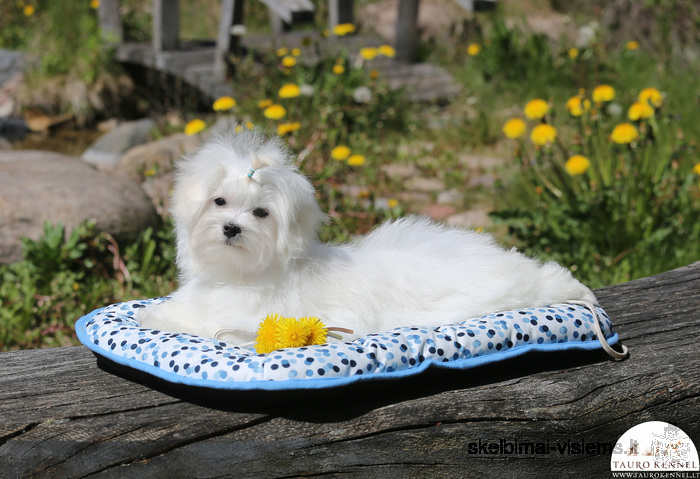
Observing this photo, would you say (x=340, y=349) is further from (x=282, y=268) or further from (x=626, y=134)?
(x=626, y=134)

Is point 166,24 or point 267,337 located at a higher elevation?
point 166,24

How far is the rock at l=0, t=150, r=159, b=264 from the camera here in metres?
3.92

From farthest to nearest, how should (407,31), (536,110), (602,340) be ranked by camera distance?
(407,31)
(536,110)
(602,340)

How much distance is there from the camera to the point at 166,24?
782cm

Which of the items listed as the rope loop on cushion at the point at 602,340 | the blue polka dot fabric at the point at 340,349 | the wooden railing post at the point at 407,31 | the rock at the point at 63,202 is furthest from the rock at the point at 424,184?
the blue polka dot fabric at the point at 340,349

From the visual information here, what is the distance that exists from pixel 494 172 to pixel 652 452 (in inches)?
126

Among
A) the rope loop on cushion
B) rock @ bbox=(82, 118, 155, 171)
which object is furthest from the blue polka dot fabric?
rock @ bbox=(82, 118, 155, 171)

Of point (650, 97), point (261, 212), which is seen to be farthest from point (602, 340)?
point (650, 97)

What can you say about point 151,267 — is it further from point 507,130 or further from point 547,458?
point 547,458

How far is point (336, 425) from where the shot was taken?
77.3 inches

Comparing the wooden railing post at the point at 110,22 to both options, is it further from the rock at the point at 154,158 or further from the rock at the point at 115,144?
the rock at the point at 154,158

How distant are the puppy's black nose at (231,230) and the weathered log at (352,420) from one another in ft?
1.48

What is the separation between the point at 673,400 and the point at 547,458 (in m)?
0.46

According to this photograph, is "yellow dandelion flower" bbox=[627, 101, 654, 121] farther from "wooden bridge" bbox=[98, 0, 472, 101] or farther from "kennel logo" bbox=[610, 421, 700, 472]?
"wooden bridge" bbox=[98, 0, 472, 101]
